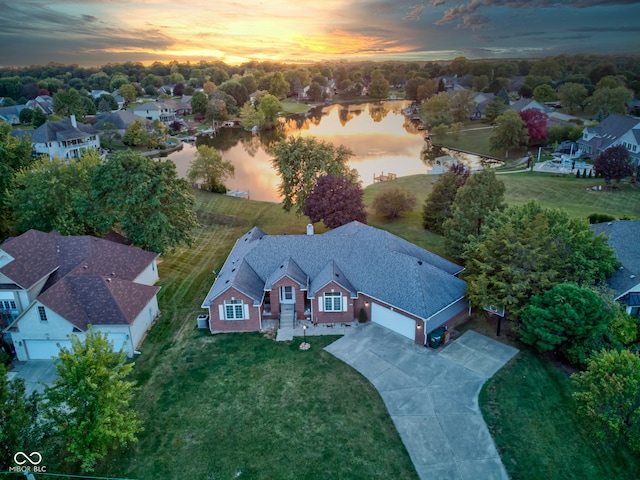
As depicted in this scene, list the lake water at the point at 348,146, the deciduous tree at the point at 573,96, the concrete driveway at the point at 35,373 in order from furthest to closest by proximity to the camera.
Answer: the deciduous tree at the point at 573,96 < the lake water at the point at 348,146 < the concrete driveway at the point at 35,373

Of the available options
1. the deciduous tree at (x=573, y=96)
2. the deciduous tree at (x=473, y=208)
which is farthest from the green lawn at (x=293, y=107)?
the deciduous tree at (x=473, y=208)

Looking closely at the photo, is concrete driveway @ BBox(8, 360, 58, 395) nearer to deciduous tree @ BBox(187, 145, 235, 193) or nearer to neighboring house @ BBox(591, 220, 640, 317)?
neighboring house @ BBox(591, 220, 640, 317)

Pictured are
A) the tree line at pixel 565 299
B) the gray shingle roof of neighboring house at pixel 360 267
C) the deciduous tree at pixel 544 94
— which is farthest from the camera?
the deciduous tree at pixel 544 94

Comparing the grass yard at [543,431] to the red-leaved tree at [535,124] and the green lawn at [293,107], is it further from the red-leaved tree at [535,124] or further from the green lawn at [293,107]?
the green lawn at [293,107]

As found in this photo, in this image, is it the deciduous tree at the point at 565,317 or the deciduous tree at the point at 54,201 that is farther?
the deciduous tree at the point at 54,201

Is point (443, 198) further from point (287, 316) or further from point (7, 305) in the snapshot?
point (7, 305)
